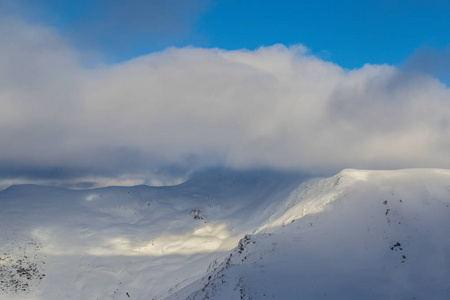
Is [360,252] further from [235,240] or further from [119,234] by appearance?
[119,234]

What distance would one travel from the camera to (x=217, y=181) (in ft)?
281

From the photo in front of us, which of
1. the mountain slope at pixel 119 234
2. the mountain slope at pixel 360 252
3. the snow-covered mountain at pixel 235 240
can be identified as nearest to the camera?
the mountain slope at pixel 360 252

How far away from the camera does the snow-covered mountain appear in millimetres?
17312

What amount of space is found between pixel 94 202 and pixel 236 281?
53.5m

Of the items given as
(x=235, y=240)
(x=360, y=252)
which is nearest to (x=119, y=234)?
(x=235, y=240)

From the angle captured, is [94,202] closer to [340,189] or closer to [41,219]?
→ [41,219]

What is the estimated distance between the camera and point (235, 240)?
151 ft

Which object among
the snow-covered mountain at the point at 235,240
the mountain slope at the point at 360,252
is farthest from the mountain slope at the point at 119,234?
the mountain slope at the point at 360,252

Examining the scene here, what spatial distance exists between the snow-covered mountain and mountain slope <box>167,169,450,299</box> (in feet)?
0.22

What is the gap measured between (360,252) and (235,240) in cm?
2765

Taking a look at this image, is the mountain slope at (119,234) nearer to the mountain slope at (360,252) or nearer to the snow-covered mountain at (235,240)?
the snow-covered mountain at (235,240)

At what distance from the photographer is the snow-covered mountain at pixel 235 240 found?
1731 centimetres

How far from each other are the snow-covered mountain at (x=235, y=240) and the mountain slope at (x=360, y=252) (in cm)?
7

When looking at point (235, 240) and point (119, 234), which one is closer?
point (235, 240)
